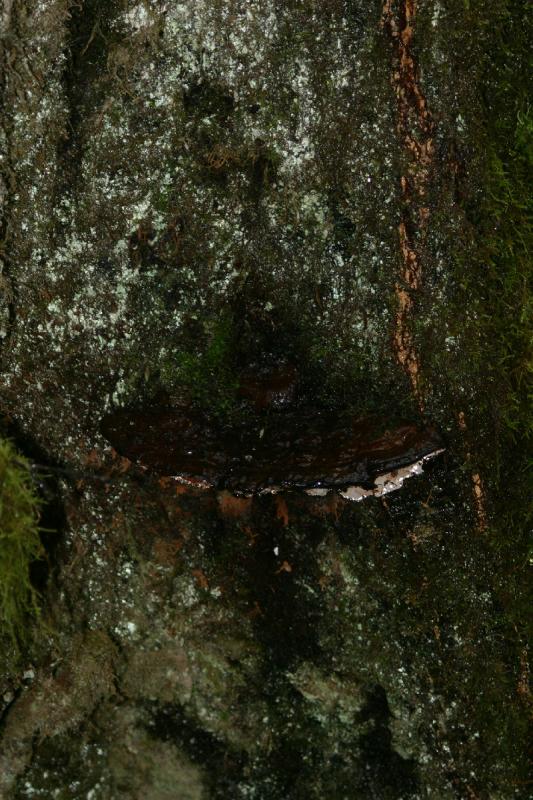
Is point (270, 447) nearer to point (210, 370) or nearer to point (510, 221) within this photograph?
point (210, 370)

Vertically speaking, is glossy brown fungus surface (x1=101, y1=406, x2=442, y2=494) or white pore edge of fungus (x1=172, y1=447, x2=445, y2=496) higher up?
glossy brown fungus surface (x1=101, y1=406, x2=442, y2=494)

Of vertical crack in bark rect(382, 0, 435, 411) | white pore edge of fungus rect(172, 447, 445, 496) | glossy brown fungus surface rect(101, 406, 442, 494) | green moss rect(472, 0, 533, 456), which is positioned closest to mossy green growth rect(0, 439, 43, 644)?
A: glossy brown fungus surface rect(101, 406, 442, 494)

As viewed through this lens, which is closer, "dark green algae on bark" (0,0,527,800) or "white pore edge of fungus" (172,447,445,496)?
"white pore edge of fungus" (172,447,445,496)

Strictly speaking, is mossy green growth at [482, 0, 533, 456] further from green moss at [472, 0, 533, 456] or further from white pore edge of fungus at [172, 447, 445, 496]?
white pore edge of fungus at [172, 447, 445, 496]

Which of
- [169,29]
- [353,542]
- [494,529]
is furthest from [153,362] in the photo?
[494,529]

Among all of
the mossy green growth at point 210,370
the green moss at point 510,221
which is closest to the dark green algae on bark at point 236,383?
the mossy green growth at point 210,370

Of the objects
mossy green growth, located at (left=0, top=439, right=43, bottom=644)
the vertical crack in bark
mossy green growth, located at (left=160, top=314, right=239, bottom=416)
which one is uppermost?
the vertical crack in bark

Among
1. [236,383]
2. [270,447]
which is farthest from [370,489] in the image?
[236,383]

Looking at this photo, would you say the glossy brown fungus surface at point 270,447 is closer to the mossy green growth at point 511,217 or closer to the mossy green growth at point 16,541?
the mossy green growth at point 16,541

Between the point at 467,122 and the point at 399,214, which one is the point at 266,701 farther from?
the point at 467,122
